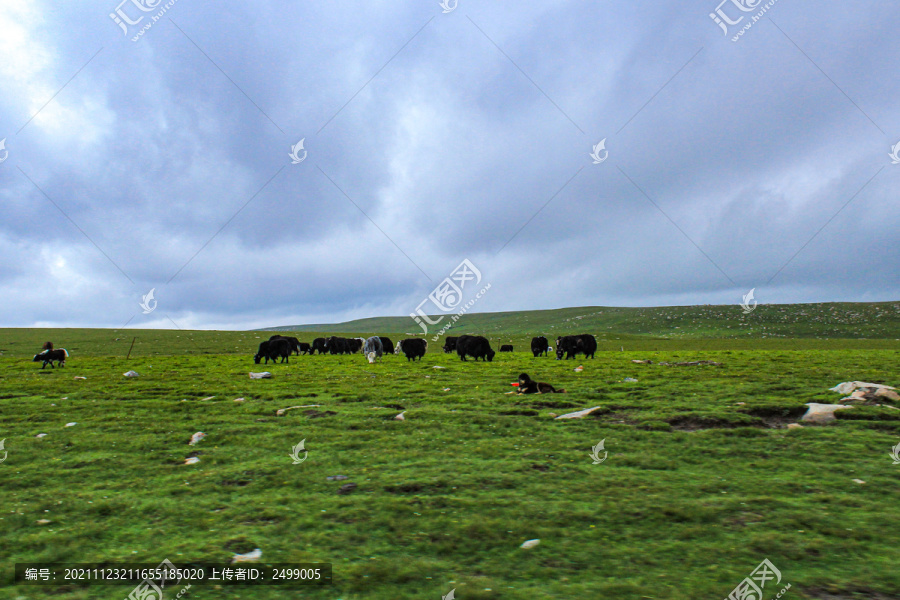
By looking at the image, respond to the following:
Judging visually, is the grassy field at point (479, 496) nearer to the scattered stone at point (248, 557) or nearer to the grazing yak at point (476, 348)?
the scattered stone at point (248, 557)

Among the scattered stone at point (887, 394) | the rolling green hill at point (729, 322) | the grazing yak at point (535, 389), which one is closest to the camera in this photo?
the scattered stone at point (887, 394)

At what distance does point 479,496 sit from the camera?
708 centimetres

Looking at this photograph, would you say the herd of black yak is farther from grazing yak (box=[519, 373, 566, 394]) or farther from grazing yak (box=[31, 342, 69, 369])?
grazing yak (box=[519, 373, 566, 394])

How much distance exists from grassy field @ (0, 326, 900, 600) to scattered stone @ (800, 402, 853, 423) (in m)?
0.37

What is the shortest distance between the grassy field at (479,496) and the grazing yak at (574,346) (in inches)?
1024

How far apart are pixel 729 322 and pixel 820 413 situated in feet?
525

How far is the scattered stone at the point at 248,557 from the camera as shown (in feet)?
17.1

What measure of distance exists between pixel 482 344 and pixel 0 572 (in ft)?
109

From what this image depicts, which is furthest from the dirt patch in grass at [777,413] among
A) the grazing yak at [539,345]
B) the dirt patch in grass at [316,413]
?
the grazing yak at [539,345]

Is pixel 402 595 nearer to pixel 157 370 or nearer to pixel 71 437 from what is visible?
pixel 71 437

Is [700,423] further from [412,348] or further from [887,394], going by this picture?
[412,348]

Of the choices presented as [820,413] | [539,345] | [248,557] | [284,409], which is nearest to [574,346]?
[539,345]

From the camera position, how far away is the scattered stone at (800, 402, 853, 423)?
11648 millimetres

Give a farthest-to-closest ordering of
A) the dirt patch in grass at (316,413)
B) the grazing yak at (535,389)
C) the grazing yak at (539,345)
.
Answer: the grazing yak at (539,345)
the grazing yak at (535,389)
the dirt patch in grass at (316,413)
